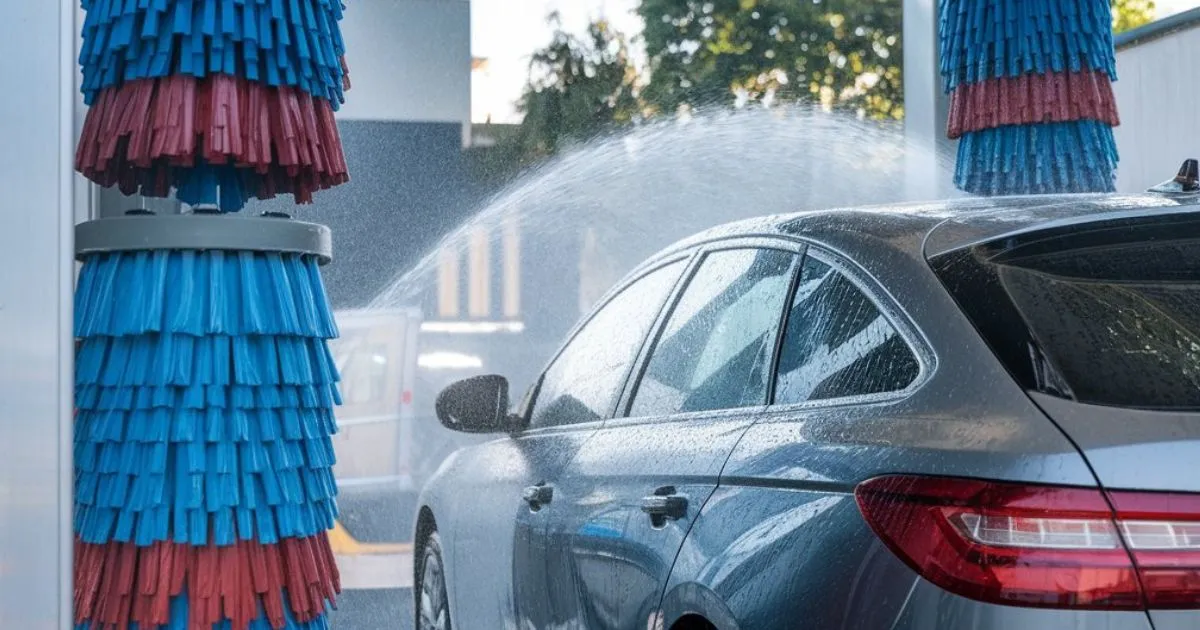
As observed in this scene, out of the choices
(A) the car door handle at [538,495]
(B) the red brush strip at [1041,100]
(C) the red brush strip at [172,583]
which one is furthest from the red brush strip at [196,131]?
(B) the red brush strip at [1041,100]

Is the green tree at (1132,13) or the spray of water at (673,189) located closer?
the spray of water at (673,189)

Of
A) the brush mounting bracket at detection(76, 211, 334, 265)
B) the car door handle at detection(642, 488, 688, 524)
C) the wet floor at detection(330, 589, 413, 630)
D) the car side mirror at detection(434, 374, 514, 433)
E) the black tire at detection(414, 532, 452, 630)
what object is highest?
the brush mounting bracket at detection(76, 211, 334, 265)

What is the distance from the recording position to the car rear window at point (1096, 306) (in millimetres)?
2230

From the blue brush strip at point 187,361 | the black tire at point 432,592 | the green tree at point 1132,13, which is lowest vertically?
the black tire at point 432,592

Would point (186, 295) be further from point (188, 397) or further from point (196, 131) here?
point (196, 131)

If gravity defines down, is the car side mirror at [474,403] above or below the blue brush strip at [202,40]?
below

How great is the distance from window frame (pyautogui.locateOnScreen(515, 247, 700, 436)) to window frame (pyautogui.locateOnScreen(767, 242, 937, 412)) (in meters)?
0.70

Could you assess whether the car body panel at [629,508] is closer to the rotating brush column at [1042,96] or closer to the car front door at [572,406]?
the car front door at [572,406]

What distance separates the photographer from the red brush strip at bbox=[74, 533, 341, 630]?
9.06 feet

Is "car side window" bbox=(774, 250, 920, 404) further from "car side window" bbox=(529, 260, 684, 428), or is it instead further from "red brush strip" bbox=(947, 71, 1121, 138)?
"red brush strip" bbox=(947, 71, 1121, 138)

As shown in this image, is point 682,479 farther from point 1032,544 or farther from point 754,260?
point 1032,544

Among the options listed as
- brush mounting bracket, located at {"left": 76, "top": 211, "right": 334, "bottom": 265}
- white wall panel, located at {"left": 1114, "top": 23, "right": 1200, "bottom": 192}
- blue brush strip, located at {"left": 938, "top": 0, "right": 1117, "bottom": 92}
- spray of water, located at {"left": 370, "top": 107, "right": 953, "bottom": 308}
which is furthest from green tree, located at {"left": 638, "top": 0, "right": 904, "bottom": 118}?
brush mounting bracket, located at {"left": 76, "top": 211, "right": 334, "bottom": 265}

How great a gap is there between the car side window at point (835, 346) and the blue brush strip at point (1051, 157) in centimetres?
268

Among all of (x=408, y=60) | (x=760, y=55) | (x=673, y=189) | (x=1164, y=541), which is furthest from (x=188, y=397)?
(x=760, y=55)
